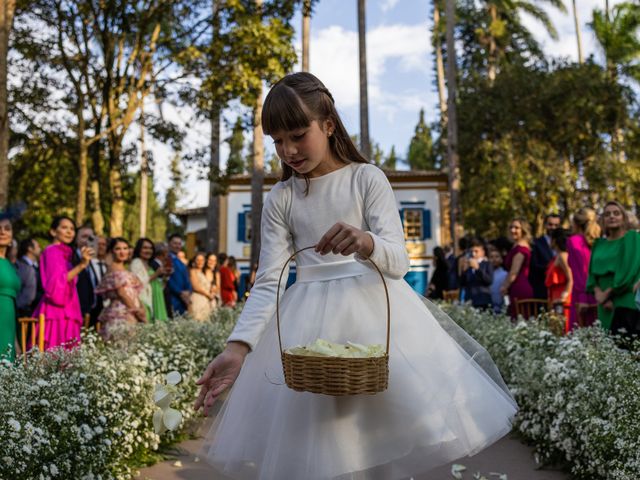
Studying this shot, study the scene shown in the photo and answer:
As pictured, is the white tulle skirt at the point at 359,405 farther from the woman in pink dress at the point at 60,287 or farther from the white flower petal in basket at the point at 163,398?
the woman in pink dress at the point at 60,287

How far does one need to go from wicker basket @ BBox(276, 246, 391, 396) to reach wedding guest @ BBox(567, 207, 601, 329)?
5.98 m

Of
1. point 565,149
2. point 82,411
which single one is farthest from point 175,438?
point 565,149

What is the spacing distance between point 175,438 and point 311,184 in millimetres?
3839

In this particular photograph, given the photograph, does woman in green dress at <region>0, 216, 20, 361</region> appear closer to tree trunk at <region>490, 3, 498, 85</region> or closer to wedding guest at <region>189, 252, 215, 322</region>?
wedding guest at <region>189, 252, 215, 322</region>

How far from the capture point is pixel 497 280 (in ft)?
35.8

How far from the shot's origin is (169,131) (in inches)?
583

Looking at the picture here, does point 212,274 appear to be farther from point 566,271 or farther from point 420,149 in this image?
point 420,149

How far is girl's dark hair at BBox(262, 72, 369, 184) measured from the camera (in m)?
2.45

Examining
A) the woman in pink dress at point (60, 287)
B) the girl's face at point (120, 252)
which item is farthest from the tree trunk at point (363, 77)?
Answer: the woman in pink dress at point (60, 287)

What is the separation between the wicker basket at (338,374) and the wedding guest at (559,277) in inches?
273

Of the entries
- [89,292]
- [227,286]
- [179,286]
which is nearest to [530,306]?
[179,286]

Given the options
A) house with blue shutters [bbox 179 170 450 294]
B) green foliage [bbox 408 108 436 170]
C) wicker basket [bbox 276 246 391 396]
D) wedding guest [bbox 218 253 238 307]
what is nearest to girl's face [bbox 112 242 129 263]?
wicker basket [bbox 276 246 391 396]

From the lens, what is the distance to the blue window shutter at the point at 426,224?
31703 millimetres

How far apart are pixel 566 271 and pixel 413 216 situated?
77.1ft
